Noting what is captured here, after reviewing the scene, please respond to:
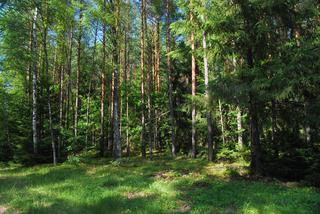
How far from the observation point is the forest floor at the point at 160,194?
237 inches

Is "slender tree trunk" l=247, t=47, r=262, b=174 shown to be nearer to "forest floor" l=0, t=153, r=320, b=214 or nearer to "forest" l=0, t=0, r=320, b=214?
"forest" l=0, t=0, r=320, b=214

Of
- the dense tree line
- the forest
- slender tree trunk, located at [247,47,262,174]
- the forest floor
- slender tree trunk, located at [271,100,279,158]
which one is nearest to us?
the forest floor

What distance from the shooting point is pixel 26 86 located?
18.0 metres

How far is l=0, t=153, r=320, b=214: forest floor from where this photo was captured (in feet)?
19.8

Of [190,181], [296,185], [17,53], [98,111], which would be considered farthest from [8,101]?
[296,185]

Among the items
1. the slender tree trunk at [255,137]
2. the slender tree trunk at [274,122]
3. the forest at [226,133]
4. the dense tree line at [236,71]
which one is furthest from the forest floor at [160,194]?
the slender tree trunk at [274,122]

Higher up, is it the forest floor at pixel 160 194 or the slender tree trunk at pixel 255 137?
the slender tree trunk at pixel 255 137

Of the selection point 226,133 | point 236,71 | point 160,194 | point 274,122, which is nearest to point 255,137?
point 274,122

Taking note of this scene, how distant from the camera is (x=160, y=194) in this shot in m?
7.19

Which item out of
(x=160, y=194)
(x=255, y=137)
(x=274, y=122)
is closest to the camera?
(x=160, y=194)

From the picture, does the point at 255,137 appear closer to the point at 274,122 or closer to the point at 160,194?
the point at 274,122

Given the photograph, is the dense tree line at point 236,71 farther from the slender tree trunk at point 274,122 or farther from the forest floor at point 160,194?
the forest floor at point 160,194

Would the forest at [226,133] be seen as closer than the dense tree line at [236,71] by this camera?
Yes

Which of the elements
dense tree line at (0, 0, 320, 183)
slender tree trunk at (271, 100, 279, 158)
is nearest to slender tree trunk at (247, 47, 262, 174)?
dense tree line at (0, 0, 320, 183)
